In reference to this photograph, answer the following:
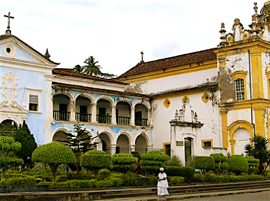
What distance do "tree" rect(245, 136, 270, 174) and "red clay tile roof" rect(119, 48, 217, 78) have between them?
8700mm

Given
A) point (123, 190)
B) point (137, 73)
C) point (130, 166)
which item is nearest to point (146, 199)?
point (123, 190)

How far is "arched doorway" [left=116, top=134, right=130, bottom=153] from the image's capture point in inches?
1485

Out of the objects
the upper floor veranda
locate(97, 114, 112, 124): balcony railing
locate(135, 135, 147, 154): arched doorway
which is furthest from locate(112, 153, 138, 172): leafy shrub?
locate(135, 135, 147, 154): arched doorway

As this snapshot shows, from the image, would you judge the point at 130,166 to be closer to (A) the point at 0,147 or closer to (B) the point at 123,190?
(B) the point at 123,190

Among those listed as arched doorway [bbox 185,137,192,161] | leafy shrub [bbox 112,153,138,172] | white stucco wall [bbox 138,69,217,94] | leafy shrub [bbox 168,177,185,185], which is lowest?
leafy shrub [bbox 168,177,185,185]

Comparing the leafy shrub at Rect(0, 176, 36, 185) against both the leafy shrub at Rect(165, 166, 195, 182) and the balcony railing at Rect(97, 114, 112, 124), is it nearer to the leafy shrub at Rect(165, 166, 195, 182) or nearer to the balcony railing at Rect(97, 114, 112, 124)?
the leafy shrub at Rect(165, 166, 195, 182)

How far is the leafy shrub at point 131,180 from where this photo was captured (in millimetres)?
20372

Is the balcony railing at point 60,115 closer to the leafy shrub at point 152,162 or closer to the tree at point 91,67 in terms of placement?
the leafy shrub at point 152,162

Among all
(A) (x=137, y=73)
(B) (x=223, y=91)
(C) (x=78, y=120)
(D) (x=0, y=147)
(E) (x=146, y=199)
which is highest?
(A) (x=137, y=73)

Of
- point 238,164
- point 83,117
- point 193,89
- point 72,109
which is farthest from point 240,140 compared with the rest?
point 72,109

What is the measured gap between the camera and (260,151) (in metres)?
29.9

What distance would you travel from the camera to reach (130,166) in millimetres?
21812

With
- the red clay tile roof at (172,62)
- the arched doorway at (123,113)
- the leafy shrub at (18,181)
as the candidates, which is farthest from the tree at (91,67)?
the leafy shrub at (18,181)

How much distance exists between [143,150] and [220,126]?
777cm
